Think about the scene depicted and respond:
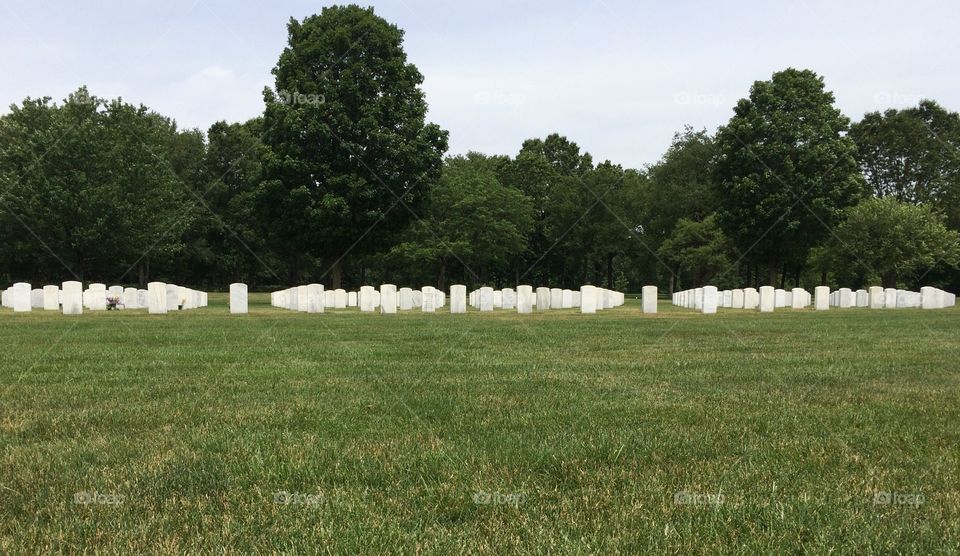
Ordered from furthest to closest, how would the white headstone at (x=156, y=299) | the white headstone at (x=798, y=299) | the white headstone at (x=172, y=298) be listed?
the white headstone at (x=798, y=299) → the white headstone at (x=172, y=298) → the white headstone at (x=156, y=299)

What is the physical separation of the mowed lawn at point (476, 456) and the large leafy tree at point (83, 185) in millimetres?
33983

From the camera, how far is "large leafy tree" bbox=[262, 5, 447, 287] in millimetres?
31531

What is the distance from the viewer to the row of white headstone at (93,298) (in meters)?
21.7

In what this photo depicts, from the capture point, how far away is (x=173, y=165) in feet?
186

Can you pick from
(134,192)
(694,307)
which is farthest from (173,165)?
(694,307)

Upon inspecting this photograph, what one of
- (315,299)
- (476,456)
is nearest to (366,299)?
(315,299)

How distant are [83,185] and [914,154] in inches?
2406

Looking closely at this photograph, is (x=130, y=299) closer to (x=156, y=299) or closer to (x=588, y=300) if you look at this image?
(x=156, y=299)

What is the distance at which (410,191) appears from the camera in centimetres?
3312

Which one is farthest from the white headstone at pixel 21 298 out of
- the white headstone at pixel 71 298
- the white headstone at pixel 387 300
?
the white headstone at pixel 387 300

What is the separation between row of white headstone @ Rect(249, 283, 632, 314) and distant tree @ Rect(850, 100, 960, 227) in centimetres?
3771

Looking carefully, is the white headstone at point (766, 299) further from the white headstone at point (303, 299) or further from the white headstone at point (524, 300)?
the white headstone at point (303, 299)

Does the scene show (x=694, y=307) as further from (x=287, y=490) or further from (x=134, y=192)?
(x=134, y=192)

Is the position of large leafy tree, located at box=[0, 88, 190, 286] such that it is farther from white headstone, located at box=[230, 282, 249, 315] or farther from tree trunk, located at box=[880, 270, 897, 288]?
tree trunk, located at box=[880, 270, 897, 288]
